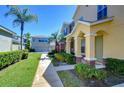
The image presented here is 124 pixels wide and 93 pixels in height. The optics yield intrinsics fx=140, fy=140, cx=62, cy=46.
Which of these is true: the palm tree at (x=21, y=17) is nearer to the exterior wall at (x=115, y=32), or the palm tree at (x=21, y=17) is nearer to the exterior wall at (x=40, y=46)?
the exterior wall at (x=115, y=32)

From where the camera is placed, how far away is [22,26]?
1827 centimetres

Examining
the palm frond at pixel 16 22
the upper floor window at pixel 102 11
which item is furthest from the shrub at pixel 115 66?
the palm frond at pixel 16 22

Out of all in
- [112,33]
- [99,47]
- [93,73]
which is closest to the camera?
[93,73]

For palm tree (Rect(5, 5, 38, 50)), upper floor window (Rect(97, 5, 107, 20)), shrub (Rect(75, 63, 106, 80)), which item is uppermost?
palm tree (Rect(5, 5, 38, 50))

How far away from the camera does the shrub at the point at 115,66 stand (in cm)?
769

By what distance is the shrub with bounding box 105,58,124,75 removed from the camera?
769cm

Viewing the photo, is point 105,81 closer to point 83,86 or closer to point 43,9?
point 83,86

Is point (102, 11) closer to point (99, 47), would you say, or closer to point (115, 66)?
point (99, 47)

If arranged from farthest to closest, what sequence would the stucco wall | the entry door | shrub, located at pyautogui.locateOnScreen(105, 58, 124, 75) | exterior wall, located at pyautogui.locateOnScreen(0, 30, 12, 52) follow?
the stucco wall
exterior wall, located at pyautogui.locateOnScreen(0, 30, 12, 52)
the entry door
shrub, located at pyautogui.locateOnScreen(105, 58, 124, 75)

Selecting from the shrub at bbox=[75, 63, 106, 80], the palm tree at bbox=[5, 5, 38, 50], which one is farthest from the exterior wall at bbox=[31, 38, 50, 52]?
the shrub at bbox=[75, 63, 106, 80]

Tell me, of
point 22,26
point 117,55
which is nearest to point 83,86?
point 117,55

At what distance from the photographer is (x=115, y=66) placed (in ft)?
26.3

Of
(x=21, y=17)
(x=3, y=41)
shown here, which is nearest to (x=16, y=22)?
(x=21, y=17)

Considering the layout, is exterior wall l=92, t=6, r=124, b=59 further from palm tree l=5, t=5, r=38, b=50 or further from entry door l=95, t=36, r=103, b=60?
palm tree l=5, t=5, r=38, b=50
